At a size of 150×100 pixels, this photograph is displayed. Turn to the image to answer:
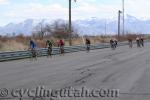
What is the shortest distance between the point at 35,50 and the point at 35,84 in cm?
1941

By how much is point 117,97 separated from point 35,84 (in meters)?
4.21

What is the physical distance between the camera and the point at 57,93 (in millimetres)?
13406

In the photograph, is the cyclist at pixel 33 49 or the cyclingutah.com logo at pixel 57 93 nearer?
the cyclingutah.com logo at pixel 57 93

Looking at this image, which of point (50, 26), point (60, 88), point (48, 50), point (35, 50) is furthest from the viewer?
point (50, 26)

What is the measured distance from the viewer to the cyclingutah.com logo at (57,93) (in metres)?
12.8

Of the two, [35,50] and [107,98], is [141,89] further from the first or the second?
[35,50]

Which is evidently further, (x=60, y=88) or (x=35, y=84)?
(x=35, y=84)

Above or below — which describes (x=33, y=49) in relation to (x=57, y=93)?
above

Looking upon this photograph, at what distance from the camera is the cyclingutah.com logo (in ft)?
42.1

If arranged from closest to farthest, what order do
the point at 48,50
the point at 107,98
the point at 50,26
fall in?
1. the point at 107,98
2. the point at 48,50
3. the point at 50,26

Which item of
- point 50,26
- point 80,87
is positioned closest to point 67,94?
point 80,87

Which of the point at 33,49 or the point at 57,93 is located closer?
the point at 57,93

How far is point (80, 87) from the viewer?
1516 centimetres

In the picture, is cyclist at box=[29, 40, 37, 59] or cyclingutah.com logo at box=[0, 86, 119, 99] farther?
cyclist at box=[29, 40, 37, 59]
